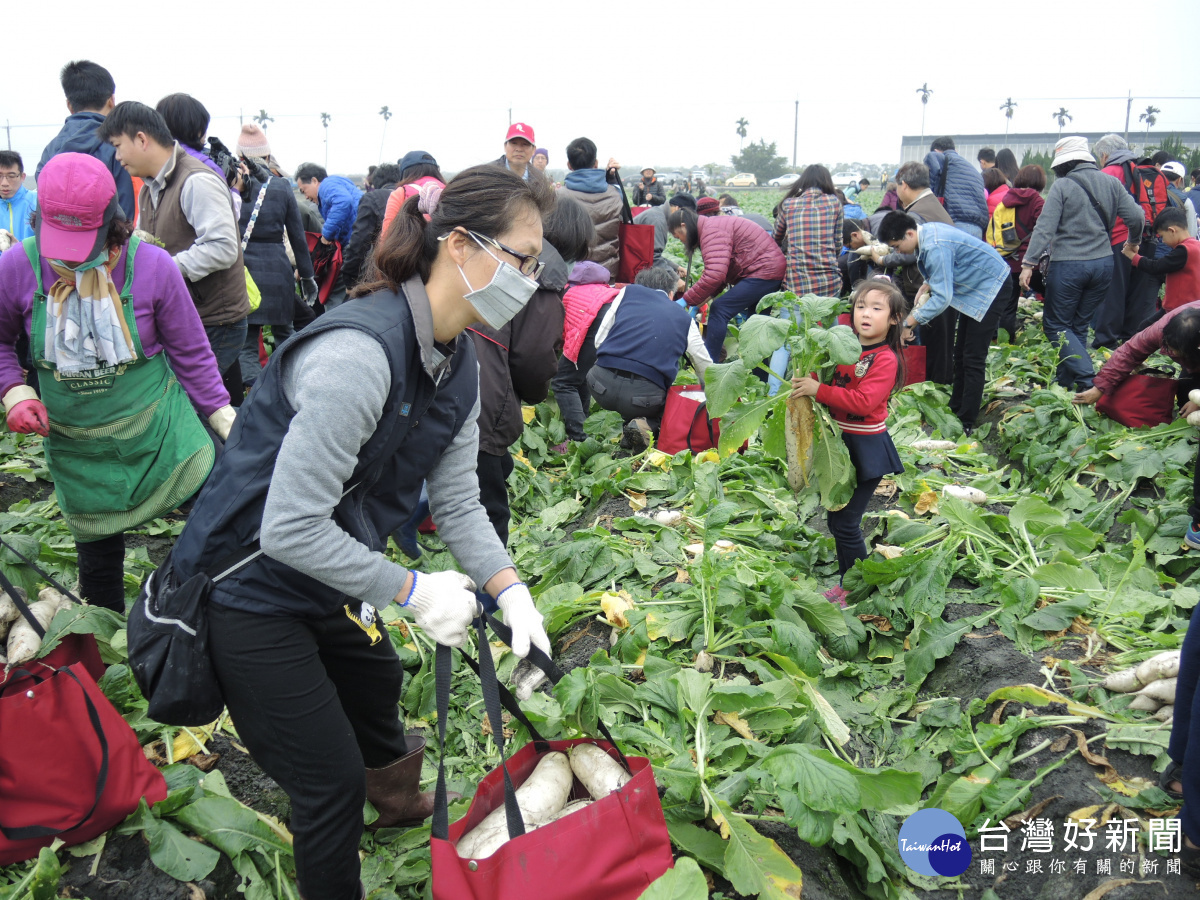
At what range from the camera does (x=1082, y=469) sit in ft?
17.5

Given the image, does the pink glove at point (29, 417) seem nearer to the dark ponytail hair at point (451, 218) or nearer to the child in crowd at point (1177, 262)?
the dark ponytail hair at point (451, 218)

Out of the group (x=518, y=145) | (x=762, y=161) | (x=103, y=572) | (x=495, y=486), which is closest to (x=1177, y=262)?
(x=518, y=145)

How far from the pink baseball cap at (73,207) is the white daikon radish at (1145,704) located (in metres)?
3.63

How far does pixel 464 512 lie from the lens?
2.24 metres

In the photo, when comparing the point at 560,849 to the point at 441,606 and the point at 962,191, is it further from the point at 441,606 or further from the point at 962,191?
the point at 962,191

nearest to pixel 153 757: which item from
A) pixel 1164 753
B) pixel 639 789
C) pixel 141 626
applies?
pixel 141 626

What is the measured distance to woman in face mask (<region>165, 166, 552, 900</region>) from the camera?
5.58ft

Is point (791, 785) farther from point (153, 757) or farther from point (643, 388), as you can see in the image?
point (643, 388)

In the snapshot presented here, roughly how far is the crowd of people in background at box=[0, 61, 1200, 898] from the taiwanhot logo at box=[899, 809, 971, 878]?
138cm

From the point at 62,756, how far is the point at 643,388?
12.6ft

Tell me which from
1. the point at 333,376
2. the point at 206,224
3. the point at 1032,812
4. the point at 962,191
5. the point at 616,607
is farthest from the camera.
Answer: the point at 962,191

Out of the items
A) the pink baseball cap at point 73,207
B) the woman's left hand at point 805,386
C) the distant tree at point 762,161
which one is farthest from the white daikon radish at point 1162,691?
the distant tree at point 762,161

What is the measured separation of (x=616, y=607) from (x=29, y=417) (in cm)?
222

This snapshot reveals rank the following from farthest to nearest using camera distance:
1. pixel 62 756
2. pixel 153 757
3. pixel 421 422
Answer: pixel 153 757 < pixel 62 756 < pixel 421 422
